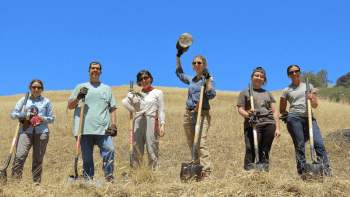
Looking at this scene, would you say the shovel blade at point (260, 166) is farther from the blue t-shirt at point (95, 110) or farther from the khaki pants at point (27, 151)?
the khaki pants at point (27, 151)

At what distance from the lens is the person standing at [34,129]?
5205 millimetres

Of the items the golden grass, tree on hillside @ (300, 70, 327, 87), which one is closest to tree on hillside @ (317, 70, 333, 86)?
tree on hillside @ (300, 70, 327, 87)

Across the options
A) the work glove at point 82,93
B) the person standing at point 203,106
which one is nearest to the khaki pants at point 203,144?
the person standing at point 203,106

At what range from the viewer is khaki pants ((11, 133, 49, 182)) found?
5199mm

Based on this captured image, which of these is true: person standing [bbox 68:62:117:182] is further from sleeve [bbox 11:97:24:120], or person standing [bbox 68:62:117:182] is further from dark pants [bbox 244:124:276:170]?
dark pants [bbox 244:124:276:170]

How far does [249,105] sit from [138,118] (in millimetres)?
1998

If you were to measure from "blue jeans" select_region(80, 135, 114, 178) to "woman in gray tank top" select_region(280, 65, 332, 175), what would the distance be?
11.0 feet

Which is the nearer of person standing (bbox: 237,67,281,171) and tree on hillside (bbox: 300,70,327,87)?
person standing (bbox: 237,67,281,171)

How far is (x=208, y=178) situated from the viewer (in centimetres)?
475

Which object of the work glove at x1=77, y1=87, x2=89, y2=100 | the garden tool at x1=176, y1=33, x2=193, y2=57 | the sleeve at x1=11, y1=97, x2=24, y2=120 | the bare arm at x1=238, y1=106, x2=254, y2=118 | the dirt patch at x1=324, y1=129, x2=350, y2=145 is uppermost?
the garden tool at x1=176, y1=33, x2=193, y2=57

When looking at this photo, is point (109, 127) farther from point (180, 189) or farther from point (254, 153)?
point (254, 153)

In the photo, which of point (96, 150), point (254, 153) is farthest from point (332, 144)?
point (96, 150)

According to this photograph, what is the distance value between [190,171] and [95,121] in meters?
1.81

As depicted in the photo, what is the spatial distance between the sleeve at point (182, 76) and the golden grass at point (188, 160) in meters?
1.78
